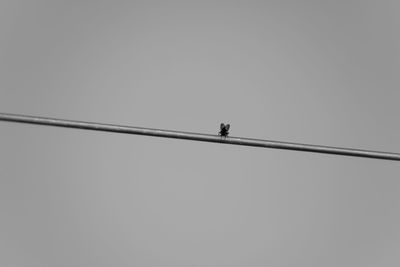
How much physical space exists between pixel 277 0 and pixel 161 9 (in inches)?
43.0

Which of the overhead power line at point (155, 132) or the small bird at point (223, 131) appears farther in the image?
the small bird at point (223, 131)

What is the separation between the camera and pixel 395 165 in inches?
171

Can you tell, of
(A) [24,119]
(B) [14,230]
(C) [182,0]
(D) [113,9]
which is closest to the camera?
(A) [24,119]

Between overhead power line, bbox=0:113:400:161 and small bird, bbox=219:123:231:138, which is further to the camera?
small bird, bbox=219:123:231:138

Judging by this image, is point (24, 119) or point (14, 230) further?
point (14, 230)

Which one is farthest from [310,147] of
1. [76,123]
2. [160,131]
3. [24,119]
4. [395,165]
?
[395,165]

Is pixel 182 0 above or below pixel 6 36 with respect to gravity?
above

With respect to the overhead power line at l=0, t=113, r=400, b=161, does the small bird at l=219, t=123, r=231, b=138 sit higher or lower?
higher

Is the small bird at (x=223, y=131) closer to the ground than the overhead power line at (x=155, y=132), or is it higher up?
higher up

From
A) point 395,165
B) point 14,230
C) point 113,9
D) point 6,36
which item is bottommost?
point 14,230

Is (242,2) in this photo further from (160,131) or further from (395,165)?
(160,131)

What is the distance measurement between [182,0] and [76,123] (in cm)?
381

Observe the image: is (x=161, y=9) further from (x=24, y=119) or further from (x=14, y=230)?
(x=24, y=119)

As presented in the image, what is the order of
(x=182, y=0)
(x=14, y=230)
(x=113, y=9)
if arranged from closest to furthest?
(x=14, y=230) < (x=113, y=9) < (x=182, y=0)
